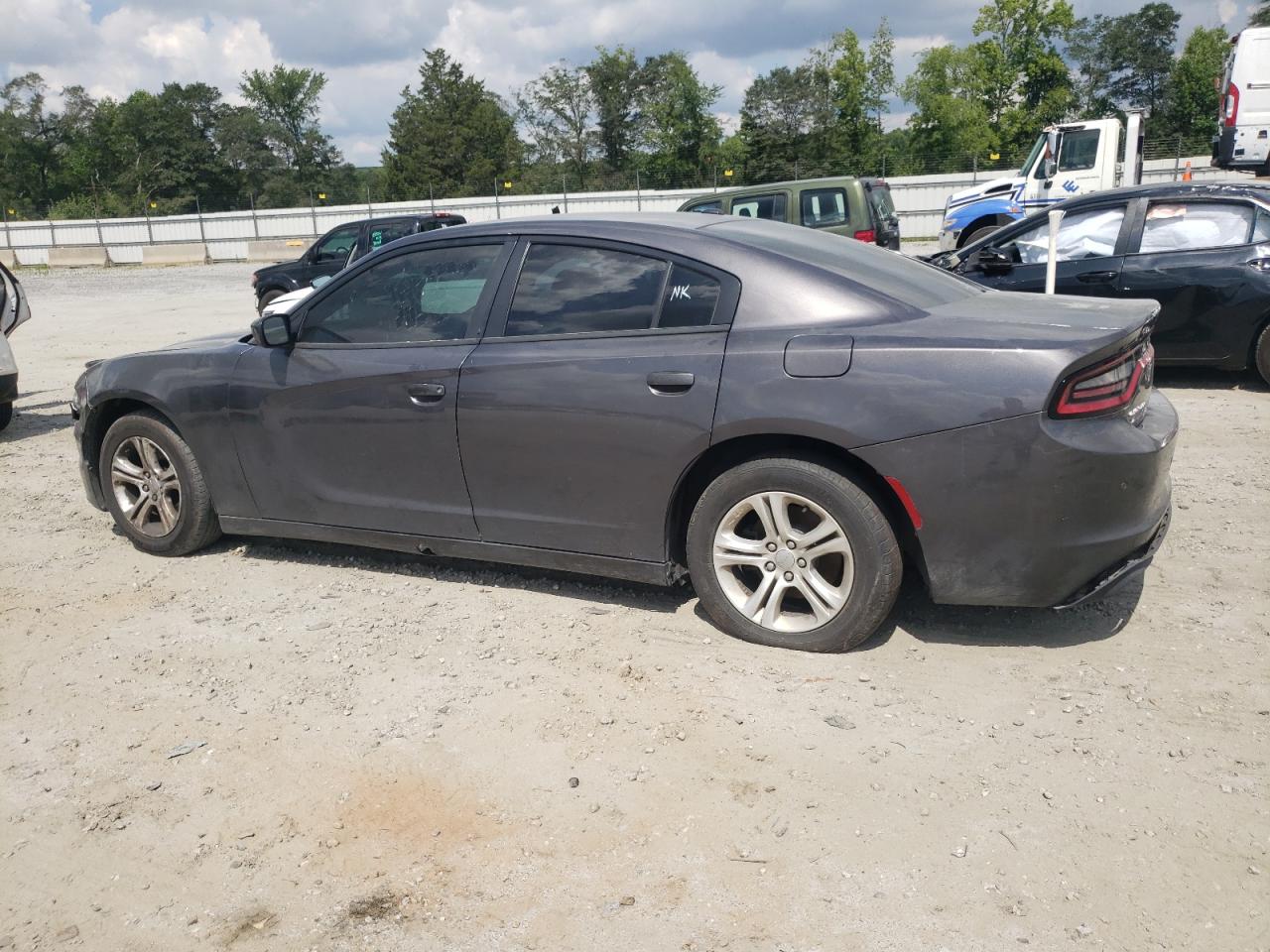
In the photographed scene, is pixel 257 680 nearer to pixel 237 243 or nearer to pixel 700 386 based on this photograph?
pixel 700 386

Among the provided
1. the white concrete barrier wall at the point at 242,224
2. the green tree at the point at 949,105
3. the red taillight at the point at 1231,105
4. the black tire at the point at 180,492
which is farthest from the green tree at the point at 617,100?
the black tire at the point at 180,492

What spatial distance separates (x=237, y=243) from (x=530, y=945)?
4152 cm

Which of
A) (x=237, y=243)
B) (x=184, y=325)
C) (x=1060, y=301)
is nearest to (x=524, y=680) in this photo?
(x=1060, y=301)

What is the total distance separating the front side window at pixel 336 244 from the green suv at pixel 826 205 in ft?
19.0

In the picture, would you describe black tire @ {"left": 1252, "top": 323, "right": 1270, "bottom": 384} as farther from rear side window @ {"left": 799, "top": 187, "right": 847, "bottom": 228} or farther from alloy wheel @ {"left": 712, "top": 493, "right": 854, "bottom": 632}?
rear side window @ {"left": 799, "top": 187, "right": 847, "bottom": 228}

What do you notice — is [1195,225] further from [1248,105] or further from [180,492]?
[1248,105]

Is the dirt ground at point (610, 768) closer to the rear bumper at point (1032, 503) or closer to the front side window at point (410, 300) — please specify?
the rear bumper at point (1032, 503)

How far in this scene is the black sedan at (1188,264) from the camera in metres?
8.31

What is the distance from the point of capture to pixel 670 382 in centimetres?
412

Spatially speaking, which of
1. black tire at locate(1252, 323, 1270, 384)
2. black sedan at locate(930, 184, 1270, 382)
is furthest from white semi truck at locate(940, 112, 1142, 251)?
black tire at locate(1252, 323, 1270, 384)

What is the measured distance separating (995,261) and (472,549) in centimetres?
514

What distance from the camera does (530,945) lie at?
2650 mm

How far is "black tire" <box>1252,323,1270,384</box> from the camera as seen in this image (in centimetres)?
840

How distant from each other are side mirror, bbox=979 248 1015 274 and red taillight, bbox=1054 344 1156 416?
4.21 meters
